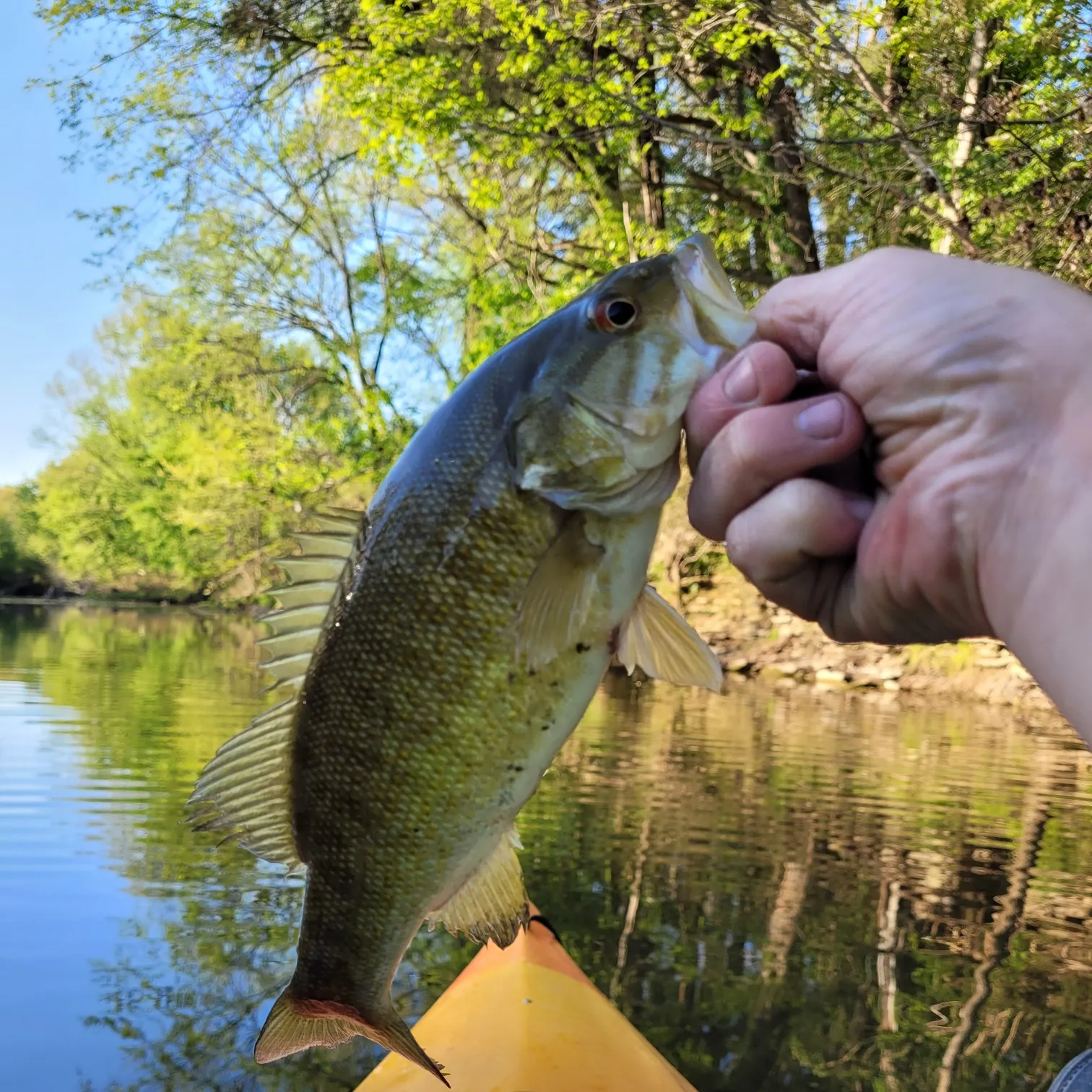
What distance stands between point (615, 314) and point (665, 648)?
692 mm

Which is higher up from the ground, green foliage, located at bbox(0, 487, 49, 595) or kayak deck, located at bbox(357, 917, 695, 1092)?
kayak deck, located at bbox(357, 917, 695, 1092)

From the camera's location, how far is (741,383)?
1.73 meters

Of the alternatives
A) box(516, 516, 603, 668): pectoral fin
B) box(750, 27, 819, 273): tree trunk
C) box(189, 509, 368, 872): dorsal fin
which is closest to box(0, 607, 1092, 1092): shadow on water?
box(189, 509, 368, 872): dorsal fin

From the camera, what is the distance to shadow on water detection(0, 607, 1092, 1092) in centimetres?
502

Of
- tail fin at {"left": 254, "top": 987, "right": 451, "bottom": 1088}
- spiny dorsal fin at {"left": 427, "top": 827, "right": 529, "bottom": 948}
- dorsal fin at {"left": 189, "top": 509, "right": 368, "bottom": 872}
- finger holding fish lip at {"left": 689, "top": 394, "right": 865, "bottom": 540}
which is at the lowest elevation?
tail fin at {"left": 254, "top": 987, "right": 451, "bottom": 1088}

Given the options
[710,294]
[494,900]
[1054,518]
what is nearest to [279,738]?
[494,900]

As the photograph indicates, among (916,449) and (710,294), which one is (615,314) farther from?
(916,449)

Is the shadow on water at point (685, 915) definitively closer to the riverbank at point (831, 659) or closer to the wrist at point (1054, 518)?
the wrist at point (1054, 518)

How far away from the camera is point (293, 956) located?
5809 mm

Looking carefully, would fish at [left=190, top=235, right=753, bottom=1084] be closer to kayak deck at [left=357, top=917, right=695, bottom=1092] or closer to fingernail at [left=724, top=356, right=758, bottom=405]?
fingernail at [left=724, top=356, right=758, bottom=405]

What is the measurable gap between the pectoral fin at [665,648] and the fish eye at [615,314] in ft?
1.75

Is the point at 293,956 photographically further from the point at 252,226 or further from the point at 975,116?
the point at 252,226

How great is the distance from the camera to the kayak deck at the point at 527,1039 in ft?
11.8

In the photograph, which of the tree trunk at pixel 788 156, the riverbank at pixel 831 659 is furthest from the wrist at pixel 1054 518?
the riverbank at pixel 831 659
